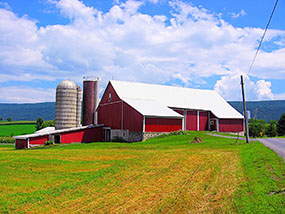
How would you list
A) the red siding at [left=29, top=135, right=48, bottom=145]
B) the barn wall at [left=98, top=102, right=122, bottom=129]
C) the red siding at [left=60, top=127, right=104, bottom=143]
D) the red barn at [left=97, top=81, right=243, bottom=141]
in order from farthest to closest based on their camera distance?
the barn wall at [left=98, top=102, right=122, bottom=129]
the red siding at [left=60, top=127, right=104, bottom=143]
the red barn at [left=97, top=81, right=243, bottom=141]
the red siding at [left=29, top=135, right=48, bottom=145]

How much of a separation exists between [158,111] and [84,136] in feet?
40.2

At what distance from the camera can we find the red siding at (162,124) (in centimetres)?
3703

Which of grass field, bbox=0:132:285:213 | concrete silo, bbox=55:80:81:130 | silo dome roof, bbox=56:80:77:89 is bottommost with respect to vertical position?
grass field, bbox=0:132:285:213

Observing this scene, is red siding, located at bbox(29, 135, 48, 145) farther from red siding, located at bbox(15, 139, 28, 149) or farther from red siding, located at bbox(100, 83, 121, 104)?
red siding, located at bbox(100, 83, 121, 104)

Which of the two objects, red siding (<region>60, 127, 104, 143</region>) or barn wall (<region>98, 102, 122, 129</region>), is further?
barn wall (<region>98, 102, 122, 129</region>)

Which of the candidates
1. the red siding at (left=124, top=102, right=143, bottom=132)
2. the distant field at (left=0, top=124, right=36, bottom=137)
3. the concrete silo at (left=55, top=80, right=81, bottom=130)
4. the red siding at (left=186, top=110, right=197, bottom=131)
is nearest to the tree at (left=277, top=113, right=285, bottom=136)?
the red siding at (left=186, top=110, right=197, bottom=131)

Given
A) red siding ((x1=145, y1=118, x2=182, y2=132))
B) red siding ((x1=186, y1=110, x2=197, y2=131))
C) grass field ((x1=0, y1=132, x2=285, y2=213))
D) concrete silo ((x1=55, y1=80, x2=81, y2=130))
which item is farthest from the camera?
red siding ((x1=186, y1=110, x2=197, y2=131))

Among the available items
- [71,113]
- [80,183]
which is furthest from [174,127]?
[80,183]

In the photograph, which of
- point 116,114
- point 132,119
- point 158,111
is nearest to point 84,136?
point 116,114

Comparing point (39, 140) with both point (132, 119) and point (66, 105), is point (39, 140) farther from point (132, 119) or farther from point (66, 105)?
point (132, 119)

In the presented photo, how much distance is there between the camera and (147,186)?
38.8ft

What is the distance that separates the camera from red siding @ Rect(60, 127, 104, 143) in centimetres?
4103

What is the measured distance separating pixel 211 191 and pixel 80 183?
5650 mm

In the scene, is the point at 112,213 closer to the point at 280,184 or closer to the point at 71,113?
the point at 280,184
